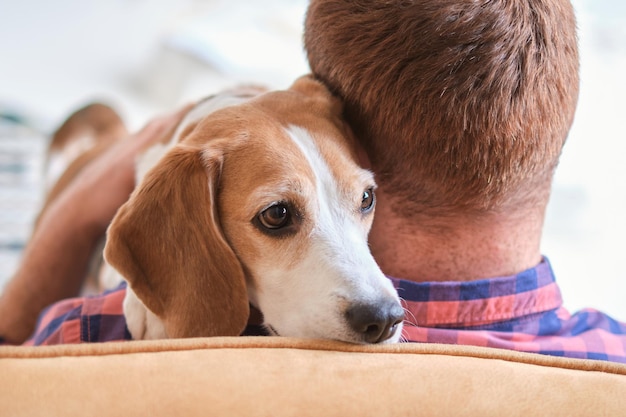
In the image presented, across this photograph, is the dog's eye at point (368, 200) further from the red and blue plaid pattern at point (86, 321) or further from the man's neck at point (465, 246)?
the red and blue plaid pattern at point (86, 321)

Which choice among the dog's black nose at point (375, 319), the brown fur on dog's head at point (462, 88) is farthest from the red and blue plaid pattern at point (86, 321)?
the brown fur on dog's head at point (462, 88)

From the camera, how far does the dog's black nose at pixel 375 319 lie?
106 cm

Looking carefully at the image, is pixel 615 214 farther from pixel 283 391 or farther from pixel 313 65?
pixel 283 391

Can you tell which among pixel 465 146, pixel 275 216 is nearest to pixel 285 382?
pixel 275 216

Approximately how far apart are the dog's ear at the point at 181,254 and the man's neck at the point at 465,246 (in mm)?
304

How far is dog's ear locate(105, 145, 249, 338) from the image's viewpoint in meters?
1.21

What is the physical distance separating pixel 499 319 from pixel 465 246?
0.46 ft

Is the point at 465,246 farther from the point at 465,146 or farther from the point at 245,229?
the point at 245,229

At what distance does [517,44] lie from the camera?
1085mm

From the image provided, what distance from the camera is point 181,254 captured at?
1.23 metres

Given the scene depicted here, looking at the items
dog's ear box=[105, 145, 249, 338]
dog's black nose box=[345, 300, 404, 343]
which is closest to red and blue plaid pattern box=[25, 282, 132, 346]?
dog's ear box=[105, 145, 249, 338]

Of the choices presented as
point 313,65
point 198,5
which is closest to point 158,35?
point 198,5

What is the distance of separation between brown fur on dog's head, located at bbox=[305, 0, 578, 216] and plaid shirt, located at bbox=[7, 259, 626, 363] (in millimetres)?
143

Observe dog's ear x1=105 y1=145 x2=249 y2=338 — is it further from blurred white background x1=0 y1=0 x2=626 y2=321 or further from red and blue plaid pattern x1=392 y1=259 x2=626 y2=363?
blurred white background x1=0 y1=0 x2=626 y2=321
